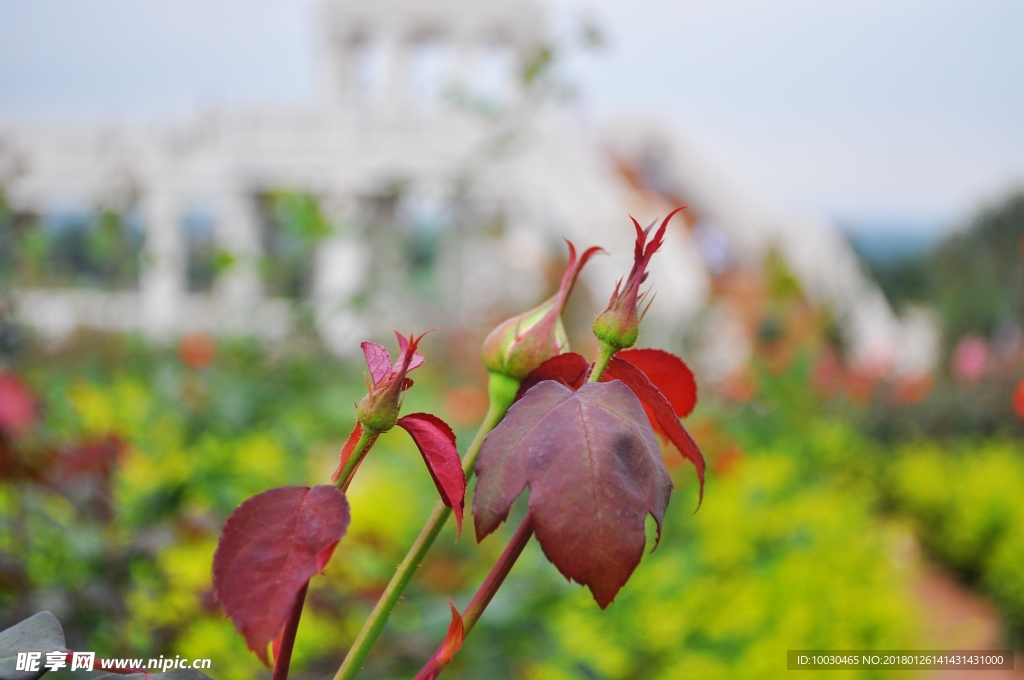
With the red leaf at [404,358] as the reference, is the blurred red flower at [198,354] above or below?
below

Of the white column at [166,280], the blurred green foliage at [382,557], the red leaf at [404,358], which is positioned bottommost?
the white column at [166,280]

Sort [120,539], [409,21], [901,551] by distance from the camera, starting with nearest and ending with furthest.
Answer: [120,539] → [901,551] → [409,21]

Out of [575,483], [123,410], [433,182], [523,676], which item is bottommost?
[123,410]

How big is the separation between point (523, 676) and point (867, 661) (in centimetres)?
52

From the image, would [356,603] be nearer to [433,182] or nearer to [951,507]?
[433,182]

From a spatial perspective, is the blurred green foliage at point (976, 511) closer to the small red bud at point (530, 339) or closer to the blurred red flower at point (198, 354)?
the blurred red flower at point (198, 354)

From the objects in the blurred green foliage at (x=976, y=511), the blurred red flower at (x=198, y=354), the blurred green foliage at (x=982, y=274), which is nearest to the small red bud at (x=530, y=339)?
the blurred red flower at (x=198, y=354)

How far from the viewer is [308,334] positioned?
2.30 meters

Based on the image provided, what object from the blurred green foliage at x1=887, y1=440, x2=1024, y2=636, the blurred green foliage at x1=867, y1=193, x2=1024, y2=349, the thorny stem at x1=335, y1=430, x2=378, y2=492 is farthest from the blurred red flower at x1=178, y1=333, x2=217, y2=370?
the blurred green foliage at x1=867, y1=193, x2=1024, y2=349

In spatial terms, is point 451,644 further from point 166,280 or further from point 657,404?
point 166,280

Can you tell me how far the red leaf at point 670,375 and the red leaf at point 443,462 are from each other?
0.24ft

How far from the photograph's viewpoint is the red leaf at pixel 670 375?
27cm

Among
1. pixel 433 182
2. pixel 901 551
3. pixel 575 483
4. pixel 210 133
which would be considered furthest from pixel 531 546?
pixel 210 133

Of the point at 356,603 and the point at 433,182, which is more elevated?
A: the point at 433,182
